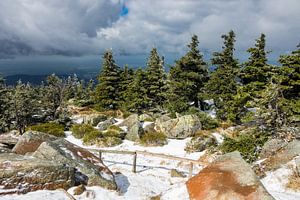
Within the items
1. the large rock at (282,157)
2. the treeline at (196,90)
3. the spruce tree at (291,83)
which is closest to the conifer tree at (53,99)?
the treeline at (196,90)

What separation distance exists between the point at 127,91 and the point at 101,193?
27.5 metres

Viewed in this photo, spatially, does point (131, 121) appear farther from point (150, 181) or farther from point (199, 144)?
point (150, 181)

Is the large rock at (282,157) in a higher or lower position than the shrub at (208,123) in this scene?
higher

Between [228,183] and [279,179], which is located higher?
[228,183]

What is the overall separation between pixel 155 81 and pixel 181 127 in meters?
11.2

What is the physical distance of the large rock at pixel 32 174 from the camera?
33.5 feet

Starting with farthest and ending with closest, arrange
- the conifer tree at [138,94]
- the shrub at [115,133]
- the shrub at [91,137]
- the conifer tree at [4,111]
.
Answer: the conifer tree at [138,94]
the conifer tree at [4,111]
the shrub at [115,133]
the shrub at [91,137]

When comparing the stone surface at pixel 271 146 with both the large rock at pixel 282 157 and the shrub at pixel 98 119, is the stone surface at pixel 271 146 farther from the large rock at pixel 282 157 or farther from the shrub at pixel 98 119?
the shrub at pixel 98 119

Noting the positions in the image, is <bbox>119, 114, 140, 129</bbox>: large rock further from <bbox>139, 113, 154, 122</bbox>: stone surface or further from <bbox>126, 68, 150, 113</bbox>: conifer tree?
<bbox>126, 68, 150, 113</bbox>: conifer tree

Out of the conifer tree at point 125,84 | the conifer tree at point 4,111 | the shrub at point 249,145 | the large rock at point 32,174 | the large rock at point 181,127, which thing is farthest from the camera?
the conifer tree at point 125,84

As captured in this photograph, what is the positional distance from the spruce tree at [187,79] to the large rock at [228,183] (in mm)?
21680

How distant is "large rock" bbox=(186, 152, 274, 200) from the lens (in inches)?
303

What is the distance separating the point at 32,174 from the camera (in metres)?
10.5

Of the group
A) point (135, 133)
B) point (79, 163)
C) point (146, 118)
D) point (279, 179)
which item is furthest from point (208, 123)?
point (79, 163)
